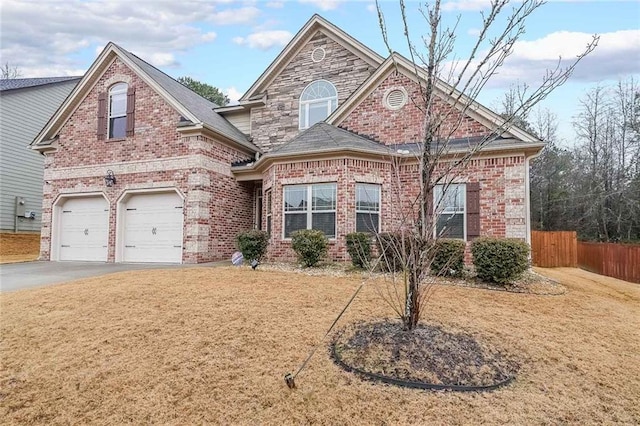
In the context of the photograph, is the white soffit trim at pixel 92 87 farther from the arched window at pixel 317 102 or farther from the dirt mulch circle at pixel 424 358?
the dirt mulch circle at pixel 424 358

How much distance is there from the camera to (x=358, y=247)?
9062 millimetres

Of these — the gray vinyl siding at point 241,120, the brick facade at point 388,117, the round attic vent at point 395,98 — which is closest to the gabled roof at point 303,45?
the gray vinyl siding at point 241,120

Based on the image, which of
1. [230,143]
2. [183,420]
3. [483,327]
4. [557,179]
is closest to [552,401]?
[483,327]

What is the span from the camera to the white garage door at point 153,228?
12.0 metres

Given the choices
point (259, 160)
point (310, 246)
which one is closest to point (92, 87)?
point (259, 160)

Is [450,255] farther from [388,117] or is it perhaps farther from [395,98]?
[395,98]

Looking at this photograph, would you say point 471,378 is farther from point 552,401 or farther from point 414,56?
point 414,56

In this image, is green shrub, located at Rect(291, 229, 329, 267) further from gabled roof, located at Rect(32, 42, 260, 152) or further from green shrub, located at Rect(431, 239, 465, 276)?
gabled roof, located at Rect(32, 42, 260, 152)

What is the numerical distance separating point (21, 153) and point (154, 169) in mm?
10728

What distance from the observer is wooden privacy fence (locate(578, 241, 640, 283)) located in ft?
40.4

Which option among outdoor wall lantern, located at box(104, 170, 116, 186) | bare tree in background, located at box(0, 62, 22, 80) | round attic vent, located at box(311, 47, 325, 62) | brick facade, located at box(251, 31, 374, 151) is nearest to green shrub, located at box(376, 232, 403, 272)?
brick facade, located at box(251, 31, 374, 151)

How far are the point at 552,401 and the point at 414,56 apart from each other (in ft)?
11.9

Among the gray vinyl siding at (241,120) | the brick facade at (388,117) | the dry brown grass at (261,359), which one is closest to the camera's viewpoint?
the dry brown grass at (261,359)

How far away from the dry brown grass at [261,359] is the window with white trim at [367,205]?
12.3 ft
